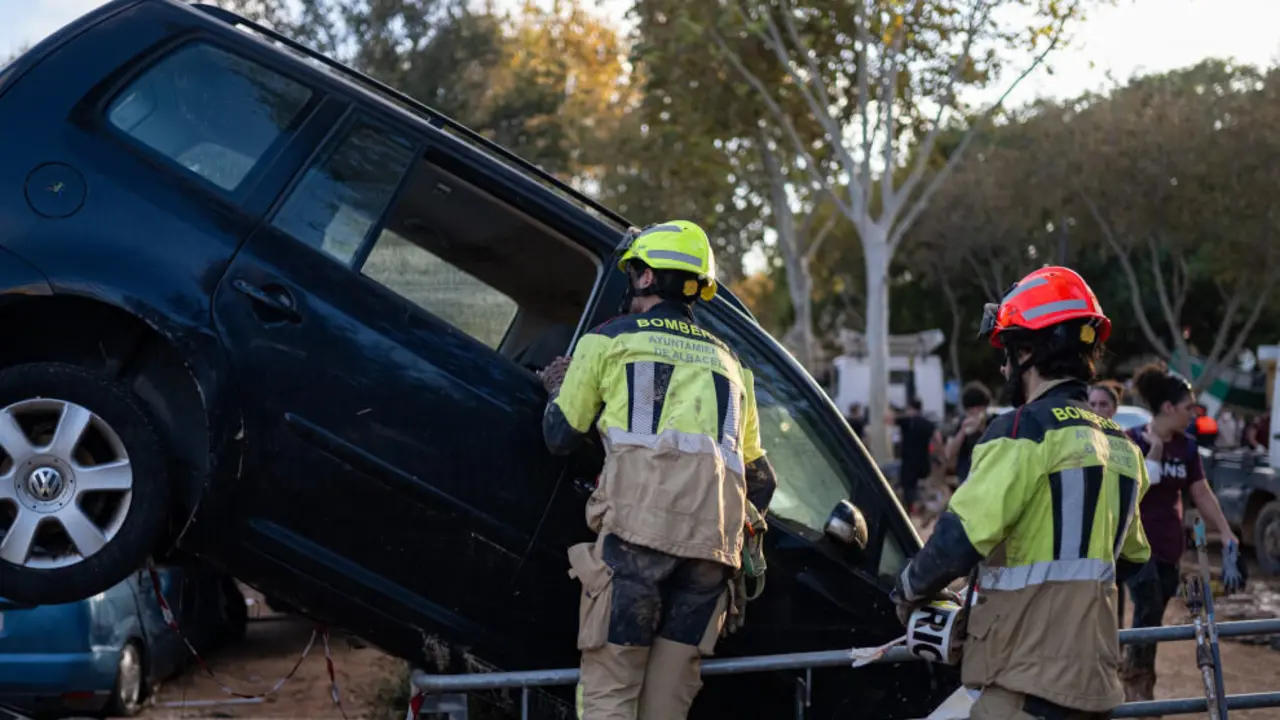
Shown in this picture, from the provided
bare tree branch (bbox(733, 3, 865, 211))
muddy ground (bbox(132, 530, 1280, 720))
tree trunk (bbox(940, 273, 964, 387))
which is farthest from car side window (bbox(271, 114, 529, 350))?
tree trunk (bbox(940, 273, 964, 387))

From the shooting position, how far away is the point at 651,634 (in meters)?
3.91

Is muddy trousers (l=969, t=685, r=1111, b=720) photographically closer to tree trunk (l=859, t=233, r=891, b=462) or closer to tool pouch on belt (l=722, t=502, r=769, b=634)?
tool pouch on belt (l=722, t=502, r=769, b=634)

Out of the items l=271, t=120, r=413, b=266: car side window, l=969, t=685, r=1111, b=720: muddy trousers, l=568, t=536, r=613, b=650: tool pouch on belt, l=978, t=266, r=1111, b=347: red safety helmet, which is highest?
l=271, t=120, r=413, b=266: car side window

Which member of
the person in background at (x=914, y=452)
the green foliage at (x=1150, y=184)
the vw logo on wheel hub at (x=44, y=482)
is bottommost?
the vw logo on wheel hub at (x=44, y=482)

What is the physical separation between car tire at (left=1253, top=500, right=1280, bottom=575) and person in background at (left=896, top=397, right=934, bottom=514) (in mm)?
4469

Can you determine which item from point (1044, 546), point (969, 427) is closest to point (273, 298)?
point (1044, 546)

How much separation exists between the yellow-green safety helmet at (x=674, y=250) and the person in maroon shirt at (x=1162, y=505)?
3.60 m

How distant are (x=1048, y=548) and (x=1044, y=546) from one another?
0.01 m

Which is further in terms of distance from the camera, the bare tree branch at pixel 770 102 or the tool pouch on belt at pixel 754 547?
the bare tree branch at pixel 770 102

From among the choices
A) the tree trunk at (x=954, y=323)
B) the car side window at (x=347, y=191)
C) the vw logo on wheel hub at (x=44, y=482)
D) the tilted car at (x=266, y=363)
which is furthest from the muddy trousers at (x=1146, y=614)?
the tree trunk at (x=954, y=323)

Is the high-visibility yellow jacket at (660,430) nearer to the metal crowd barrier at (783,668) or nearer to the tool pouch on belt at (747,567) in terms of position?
the tool pouch on belt at (747,567)

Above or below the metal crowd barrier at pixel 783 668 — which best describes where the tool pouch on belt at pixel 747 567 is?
above

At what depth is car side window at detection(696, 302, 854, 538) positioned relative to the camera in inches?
183

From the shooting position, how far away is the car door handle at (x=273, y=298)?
4066mm
